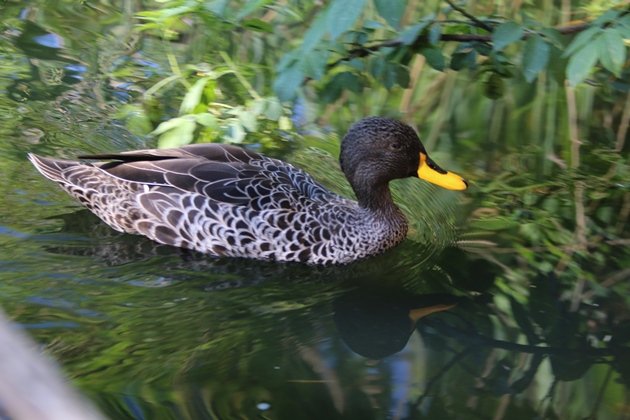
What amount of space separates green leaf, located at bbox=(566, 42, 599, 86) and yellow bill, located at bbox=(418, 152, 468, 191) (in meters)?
1.74

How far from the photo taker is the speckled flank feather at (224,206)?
5.84m

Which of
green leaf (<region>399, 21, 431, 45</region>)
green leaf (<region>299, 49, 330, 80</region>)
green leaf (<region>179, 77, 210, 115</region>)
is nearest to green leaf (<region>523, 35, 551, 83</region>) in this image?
green leaf (<region>399, 21, 431, 45</region>)

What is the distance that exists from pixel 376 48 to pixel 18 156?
2590mm

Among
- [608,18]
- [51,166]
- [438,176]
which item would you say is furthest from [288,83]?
[51,166]

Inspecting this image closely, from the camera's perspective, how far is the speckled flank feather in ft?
19.1

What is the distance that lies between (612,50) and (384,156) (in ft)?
6.36

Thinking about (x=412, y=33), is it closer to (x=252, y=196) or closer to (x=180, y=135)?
(x=252, y=196)

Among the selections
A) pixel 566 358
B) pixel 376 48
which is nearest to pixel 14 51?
pixel 376 48

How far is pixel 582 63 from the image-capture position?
448 cm

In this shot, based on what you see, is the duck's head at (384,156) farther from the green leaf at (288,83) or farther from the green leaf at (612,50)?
the green leaf at (612,50)

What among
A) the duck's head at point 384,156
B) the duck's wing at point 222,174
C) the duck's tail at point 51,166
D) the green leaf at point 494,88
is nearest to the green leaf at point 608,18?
the duck's head at point 384,156

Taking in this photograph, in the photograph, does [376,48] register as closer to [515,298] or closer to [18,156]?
[515,298]

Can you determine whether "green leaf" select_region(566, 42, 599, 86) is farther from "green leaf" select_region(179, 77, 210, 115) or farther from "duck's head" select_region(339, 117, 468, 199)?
"green leaf" select_region(179, 77, 210, 115)

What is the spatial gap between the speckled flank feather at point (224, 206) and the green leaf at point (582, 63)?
6.38 feet
